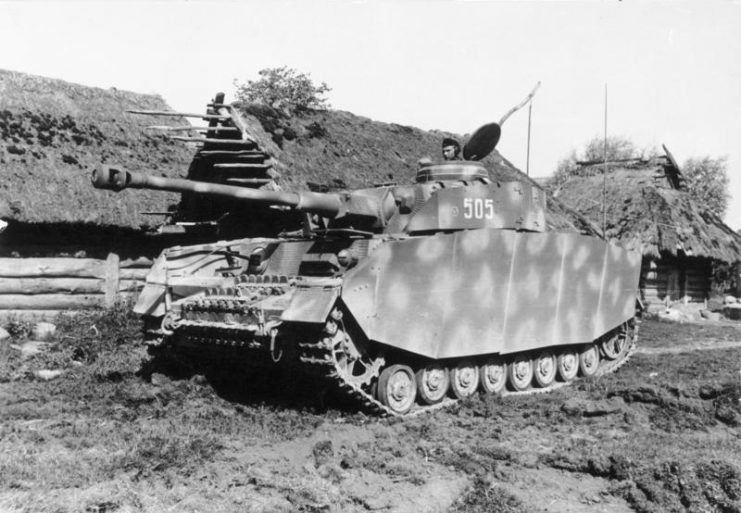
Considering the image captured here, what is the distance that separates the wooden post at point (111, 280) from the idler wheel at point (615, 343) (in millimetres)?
8803

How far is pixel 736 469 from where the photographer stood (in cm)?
586

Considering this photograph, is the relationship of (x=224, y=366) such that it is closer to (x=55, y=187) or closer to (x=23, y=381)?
(x=23, y=381)

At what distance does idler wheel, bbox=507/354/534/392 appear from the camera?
1044 cm

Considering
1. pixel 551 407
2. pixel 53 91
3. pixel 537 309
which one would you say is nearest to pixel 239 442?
pixel 551 407

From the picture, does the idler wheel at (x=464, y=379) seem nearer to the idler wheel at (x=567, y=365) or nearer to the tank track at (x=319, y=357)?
the tank track at (x=319, y=357)

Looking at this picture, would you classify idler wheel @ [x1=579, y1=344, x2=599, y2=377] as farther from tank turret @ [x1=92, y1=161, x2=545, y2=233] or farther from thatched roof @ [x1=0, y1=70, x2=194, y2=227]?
thatched roof @ [x1=0, y1=70, x2=194, y2=227]

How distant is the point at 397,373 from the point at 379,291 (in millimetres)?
1033

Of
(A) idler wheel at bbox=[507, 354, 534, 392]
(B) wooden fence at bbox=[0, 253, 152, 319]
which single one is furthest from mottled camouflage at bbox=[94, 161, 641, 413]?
(B) wooden fence at bbox=[0, 253, 152, 319]

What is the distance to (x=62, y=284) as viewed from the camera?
14008mm

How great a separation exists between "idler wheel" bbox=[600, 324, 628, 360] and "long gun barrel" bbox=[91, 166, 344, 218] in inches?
229

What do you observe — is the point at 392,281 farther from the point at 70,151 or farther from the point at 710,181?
the point at 710,181

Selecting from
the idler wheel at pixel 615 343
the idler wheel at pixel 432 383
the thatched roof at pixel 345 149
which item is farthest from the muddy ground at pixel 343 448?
the thatched roof at pixel 345 149

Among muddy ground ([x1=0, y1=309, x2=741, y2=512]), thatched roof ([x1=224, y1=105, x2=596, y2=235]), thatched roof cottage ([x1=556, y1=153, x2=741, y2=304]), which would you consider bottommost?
muddy ground ([x1=0, y1=309, x2=741, y2=512])

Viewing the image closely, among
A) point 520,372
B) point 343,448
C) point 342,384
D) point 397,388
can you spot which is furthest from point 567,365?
point 343,448
